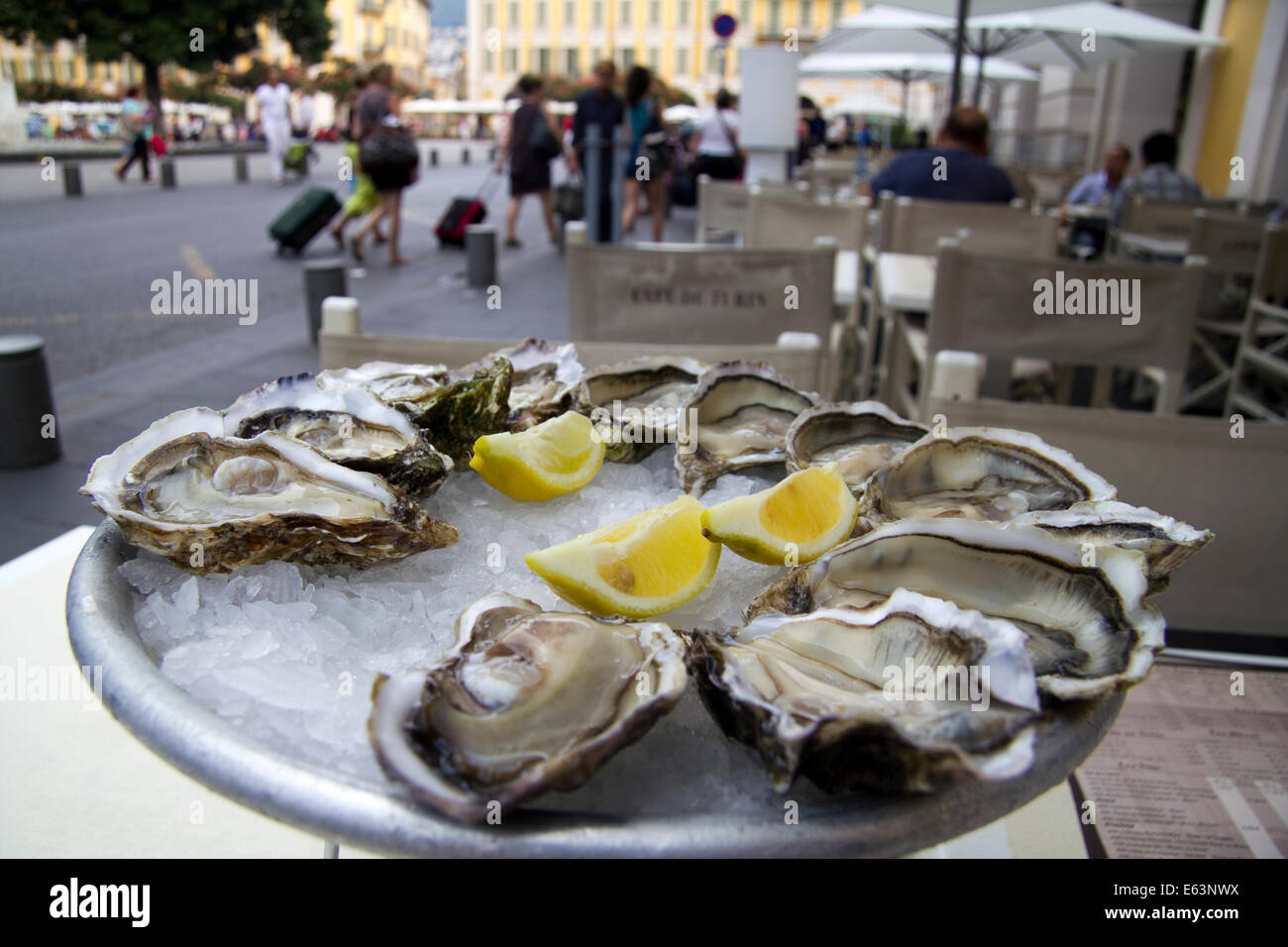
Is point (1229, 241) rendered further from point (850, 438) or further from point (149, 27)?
point (149, 27)

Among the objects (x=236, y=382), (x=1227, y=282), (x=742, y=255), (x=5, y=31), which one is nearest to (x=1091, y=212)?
(x=1227, y=282)

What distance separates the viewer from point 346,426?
2.86 ft

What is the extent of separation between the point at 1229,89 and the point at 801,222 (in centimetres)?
798

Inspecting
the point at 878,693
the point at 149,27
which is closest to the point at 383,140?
the point at 878,693

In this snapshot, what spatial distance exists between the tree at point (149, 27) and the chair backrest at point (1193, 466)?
25.3 meters

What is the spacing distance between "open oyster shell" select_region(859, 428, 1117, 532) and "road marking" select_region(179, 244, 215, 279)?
22.6 ft

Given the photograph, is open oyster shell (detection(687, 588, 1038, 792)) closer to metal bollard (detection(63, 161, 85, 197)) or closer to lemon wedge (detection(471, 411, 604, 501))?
lemon wedge (detection(471, 411, 604, 501))

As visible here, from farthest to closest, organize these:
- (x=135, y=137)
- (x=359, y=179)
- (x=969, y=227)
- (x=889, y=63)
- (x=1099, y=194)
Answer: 1. (x=135, y=137)
2. (x=889, y=63)
3. (x=359, y=179)
4. (x=1099, y=194)
5. (x=969, y=227)

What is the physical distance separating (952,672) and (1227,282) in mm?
4618

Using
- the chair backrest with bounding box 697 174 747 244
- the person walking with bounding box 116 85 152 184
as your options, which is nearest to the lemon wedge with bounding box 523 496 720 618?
the chair backrest with bounding box 697 174 747 244

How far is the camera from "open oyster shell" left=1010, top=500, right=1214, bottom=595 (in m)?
0.67

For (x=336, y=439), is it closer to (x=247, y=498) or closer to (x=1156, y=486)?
(x=247, y=498)

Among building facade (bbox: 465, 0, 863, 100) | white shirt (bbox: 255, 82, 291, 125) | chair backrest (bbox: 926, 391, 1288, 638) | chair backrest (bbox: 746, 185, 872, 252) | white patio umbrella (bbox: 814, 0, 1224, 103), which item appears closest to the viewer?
chair backrest (bbox: 926, 391, 1288, 638)

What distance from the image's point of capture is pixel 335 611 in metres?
0.67
